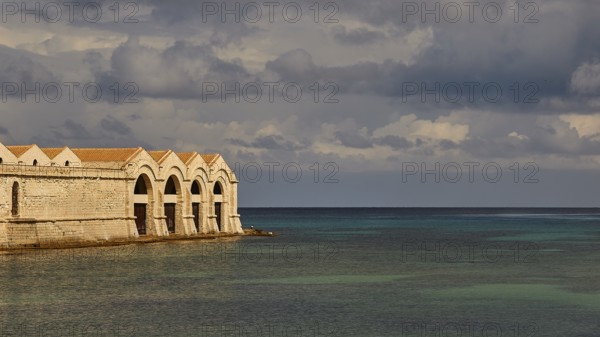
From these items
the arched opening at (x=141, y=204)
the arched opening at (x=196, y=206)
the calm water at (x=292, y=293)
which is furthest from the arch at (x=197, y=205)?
the calm water at (x=292, y=293)

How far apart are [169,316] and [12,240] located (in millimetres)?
31885

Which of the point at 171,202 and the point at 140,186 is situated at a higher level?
the point at 140,186

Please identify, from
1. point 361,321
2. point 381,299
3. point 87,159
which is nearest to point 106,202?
point 87,159

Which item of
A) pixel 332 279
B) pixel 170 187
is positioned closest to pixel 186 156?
pixel 170 187

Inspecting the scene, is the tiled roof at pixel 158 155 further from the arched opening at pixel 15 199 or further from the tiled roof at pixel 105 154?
the arched opening at pixel 15 199

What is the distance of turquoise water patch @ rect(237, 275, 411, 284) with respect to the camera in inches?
2160

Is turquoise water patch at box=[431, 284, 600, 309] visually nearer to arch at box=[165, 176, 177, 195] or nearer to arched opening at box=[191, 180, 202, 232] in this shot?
arch at box=[165, 176, 177, 195]

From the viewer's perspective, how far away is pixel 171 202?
9306 cm

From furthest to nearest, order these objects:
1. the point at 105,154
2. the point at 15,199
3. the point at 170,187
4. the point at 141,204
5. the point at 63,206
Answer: the point at 170,187
the point at 141,204
the point at 105,154
the point at 63,206
the point at 15,199

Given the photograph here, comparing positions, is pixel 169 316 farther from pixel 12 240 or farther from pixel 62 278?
pixel 12 240

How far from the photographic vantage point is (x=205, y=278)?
56.8 m

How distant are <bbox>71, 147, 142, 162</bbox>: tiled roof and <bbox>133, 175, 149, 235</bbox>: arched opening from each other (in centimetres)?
281

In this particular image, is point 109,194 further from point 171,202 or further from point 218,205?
point 218,205

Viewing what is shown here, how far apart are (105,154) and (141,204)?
552 centimetres
